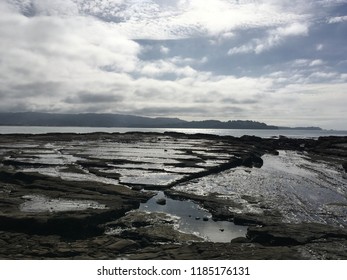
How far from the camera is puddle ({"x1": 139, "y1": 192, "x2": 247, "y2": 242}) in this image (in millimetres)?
15852

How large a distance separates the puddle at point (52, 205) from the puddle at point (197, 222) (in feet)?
10.6

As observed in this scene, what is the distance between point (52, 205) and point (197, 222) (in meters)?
7.79

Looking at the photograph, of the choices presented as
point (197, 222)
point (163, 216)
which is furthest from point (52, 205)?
point (197, 222)

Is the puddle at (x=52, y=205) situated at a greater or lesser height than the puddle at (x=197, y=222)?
greater

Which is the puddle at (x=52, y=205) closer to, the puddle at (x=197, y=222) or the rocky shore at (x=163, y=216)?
the rocky shore at (x=163, y=216)

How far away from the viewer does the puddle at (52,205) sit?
1733 cm

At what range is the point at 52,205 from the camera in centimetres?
1831

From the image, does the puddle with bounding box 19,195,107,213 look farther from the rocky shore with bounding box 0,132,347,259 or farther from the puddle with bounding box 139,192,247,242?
the puddle with bounding box 139,192,247,242

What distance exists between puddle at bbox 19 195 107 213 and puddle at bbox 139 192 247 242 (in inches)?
127

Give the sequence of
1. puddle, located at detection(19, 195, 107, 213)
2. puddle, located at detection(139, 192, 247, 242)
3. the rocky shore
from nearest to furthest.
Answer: the rocky shore → puddle, located at detection(139, 192, 247, 242) → puddle, located at detection(19, 195, 107, 213)

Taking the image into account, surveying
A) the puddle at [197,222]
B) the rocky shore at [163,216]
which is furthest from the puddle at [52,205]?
the puddle at [197,222]

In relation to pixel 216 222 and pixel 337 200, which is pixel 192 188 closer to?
pixel 216 222

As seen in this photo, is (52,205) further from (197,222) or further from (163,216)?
(197,222)

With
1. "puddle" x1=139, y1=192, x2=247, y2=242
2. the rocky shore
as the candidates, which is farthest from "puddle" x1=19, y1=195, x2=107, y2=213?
"puddle" x1=139, y1=192, x2=247, y2=242
